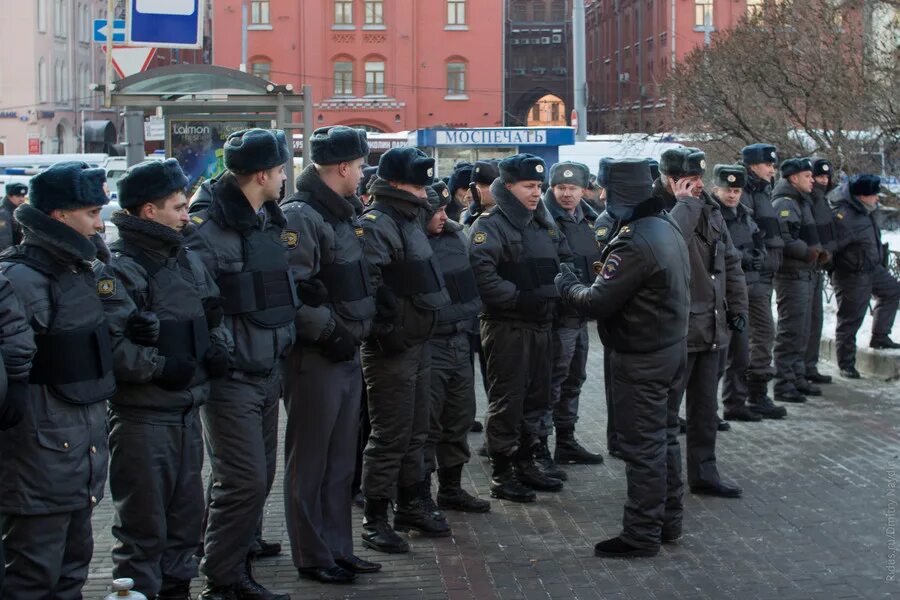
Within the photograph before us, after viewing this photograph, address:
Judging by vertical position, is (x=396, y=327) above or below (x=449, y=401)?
above

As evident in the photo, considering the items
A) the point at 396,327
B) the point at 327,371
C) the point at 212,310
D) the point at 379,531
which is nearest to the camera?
the point at 212,310

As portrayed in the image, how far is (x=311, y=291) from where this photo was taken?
6340 millimetres

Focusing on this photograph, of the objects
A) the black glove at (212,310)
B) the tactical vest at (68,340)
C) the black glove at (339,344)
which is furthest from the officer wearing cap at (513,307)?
the tactical vest at (68,340)

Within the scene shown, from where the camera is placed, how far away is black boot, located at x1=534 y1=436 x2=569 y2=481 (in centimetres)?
896

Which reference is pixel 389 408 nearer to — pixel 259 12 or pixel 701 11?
pixel 701 11

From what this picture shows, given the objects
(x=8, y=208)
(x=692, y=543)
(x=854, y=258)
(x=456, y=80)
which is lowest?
(x=692, y=543)

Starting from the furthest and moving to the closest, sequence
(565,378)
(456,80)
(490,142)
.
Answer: (456,80) → (490,142) → (565,378)

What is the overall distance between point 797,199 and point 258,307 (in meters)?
7.35

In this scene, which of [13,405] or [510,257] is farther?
[510,257]

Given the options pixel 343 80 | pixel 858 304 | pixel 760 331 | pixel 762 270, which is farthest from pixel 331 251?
pixel 343 80

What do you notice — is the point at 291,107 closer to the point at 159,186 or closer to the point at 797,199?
the point at 797,199

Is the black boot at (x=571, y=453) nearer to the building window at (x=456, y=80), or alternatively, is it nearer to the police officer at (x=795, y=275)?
the police officer at (x=795, y=275)

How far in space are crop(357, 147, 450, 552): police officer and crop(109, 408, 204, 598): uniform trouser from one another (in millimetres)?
1609

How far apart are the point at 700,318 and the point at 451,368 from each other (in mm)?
1736
